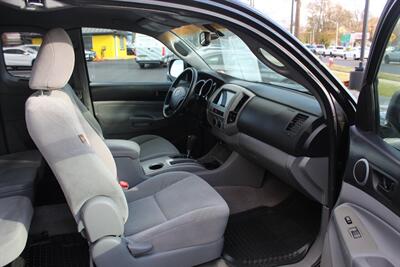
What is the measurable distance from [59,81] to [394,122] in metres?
1.39

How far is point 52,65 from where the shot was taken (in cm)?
184

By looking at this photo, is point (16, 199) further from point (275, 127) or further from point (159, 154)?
point (275, 127)

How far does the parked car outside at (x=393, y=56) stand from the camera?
149 centimetres

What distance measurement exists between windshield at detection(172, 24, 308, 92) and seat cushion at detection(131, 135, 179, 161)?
2.60 feet

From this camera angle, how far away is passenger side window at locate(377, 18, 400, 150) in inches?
58.3

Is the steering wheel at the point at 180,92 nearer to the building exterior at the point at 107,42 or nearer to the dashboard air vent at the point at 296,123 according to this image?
the building exterior at the point at 107,42

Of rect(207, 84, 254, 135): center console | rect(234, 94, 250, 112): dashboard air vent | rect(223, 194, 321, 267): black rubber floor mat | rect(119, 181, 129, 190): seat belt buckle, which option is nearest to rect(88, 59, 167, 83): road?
rect(207, 84, 254, 135): center console

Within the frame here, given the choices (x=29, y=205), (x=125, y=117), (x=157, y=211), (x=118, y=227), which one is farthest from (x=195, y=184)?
(x=125, y=117)

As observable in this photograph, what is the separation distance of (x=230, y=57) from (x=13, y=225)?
7.35ft

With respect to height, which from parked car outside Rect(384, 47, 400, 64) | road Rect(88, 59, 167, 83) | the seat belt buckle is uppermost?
parked car outside Rect(384, 47, 400, 64)

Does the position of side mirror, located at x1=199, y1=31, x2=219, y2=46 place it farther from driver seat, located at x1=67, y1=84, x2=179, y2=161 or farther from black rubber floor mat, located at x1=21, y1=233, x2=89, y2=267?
black rubber floor mat, located at x1=21, y1=233, x2=89, y2=267

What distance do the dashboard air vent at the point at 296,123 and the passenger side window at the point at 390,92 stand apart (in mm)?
603

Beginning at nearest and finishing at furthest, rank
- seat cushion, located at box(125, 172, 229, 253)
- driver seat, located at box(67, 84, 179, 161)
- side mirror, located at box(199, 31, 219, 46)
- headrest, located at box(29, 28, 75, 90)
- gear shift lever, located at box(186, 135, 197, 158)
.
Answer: headrest, located at box(29, 28, 75, 90), seat cushion, located at box(125, 172, 229, 253), side mirror, located at box(199, 31, 219, 46), driver seat, located at box(67, 84, 179, 161), gear shift lever, located at box(186, 135, 197, 158)

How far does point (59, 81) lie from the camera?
1866mm
